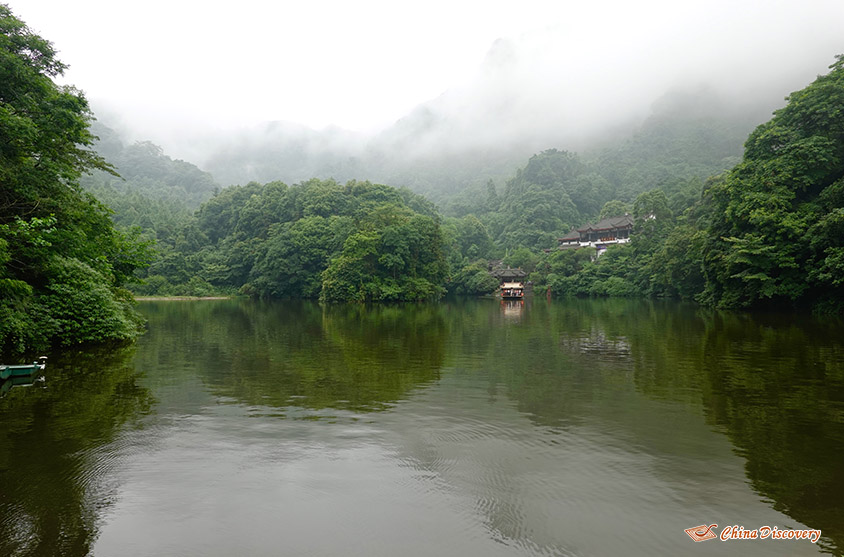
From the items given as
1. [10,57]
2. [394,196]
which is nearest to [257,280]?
[394,196]

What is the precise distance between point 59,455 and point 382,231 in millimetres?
48630

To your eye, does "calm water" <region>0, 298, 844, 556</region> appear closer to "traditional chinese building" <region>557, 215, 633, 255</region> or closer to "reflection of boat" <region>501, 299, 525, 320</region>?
"reflection of boat" <region>501, 299, 525, 320</region>

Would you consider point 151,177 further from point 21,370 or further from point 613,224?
point 21,370

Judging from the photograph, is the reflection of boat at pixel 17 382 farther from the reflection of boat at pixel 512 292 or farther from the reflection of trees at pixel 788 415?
the reflection of boat at pixel 512 292

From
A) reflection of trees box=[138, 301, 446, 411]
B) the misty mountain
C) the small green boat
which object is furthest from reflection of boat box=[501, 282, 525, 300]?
the misty mountain

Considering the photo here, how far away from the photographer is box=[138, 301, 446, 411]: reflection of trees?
30.0ft

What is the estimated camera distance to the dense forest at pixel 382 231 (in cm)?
1313

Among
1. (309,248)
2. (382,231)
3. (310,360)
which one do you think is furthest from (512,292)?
(310,360)

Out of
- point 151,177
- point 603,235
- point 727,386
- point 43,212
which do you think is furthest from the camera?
point 151,177

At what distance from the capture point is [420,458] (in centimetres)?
589

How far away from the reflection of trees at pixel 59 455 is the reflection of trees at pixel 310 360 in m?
1.91

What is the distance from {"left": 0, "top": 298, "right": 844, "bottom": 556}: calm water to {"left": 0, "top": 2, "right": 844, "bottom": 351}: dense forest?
3.61m

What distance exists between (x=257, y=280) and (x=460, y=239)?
38326 millimetres

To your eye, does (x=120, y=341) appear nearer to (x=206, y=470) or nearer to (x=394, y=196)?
(x=206, y=470)
